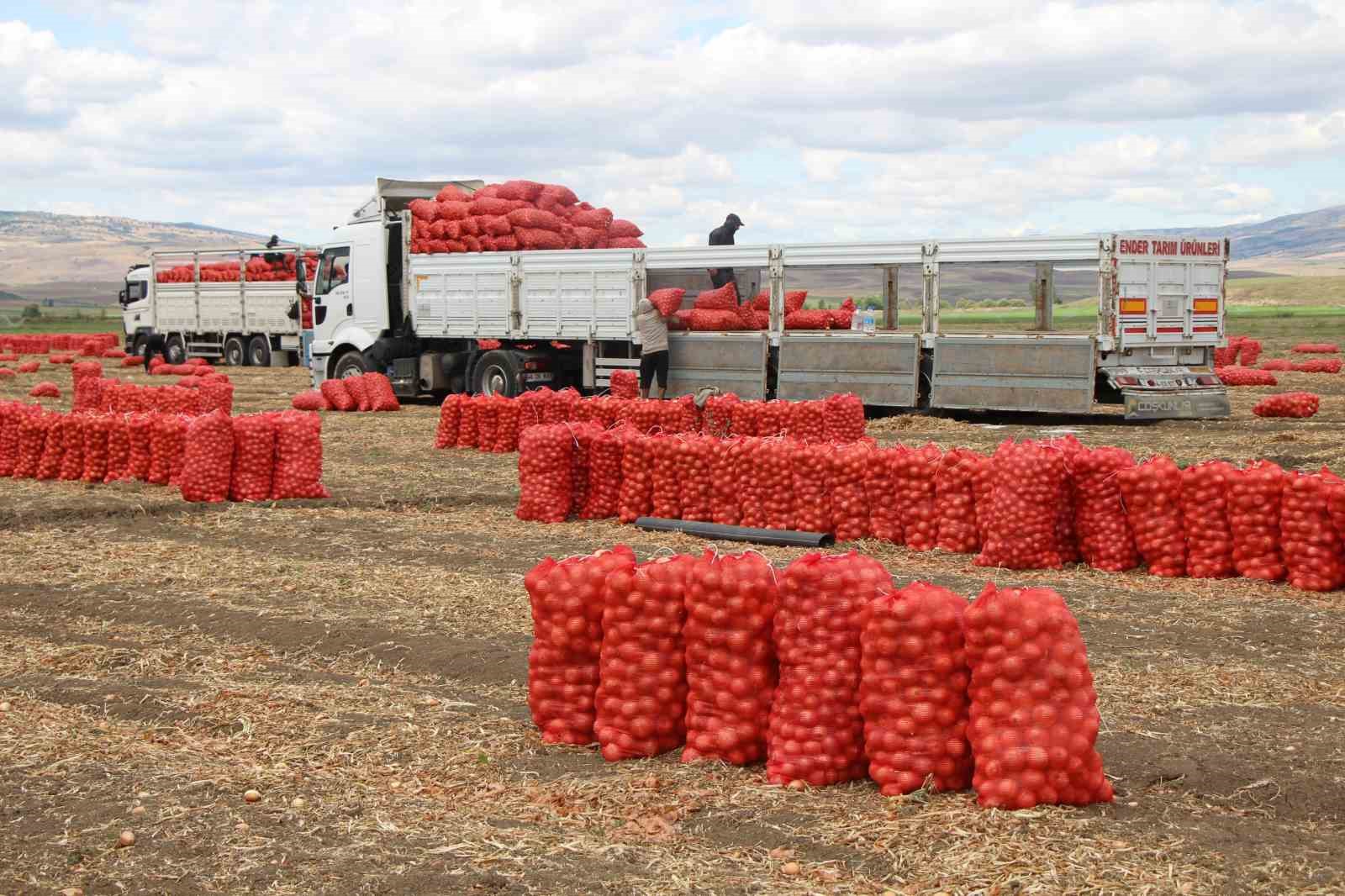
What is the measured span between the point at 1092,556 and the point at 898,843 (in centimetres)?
543

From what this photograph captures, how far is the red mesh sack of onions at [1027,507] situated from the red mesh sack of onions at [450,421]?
985cm

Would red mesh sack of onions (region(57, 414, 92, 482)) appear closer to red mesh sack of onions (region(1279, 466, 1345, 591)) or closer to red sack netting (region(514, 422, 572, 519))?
red sack netting (region(514, 422, 572, 519))

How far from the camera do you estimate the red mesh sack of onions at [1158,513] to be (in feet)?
31.1

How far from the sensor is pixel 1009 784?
5.07 metres

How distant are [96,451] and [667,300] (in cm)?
954

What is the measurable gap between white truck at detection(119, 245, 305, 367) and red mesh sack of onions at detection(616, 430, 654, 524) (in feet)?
88.5

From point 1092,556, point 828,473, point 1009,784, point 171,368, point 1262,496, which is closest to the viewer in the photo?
point 1009,784

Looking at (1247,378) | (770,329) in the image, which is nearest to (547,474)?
(770,329)

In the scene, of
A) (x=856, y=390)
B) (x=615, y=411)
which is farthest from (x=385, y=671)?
(x=856, y=390)

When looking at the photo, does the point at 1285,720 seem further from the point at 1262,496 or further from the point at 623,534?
the point at 623,534

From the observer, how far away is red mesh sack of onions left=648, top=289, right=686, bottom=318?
21.8m

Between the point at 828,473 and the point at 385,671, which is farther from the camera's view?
the point at 828,473

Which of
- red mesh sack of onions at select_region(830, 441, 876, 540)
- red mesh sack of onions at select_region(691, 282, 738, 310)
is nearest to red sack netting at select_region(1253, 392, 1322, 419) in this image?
red mesh sack of onions at select_region(691, 282, 738, 310)

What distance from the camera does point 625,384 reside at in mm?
21875
